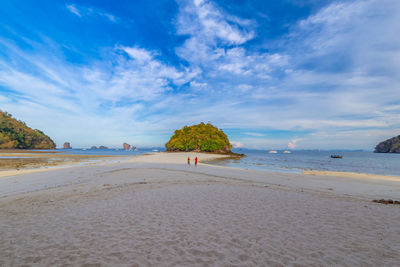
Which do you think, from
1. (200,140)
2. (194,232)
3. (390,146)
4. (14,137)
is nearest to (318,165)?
(194,232)

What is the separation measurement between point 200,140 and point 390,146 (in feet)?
638

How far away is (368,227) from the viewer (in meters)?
7.30

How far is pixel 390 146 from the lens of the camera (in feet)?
575

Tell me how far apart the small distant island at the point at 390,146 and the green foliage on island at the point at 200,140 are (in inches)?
6558

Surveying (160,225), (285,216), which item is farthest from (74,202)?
(285,216)

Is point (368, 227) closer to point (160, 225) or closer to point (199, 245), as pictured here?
point (199, 245)

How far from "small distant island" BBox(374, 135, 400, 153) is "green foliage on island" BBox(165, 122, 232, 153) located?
167m

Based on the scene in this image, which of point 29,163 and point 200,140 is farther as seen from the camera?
point 200,140

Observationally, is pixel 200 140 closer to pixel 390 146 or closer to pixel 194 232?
pixel 194 232

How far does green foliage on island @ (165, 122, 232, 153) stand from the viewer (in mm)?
103375

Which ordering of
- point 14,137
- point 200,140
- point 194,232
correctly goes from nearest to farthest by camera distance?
point 194,232 → point 200,140 → point 14,137

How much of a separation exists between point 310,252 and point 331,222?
3431 millimetres

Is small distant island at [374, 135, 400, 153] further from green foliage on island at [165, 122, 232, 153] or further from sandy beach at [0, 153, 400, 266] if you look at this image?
sandy beach at [0, 153, 400, 266]

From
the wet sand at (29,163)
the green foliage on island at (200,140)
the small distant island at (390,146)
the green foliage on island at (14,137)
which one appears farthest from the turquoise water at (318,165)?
the small distant island at (390,146)
